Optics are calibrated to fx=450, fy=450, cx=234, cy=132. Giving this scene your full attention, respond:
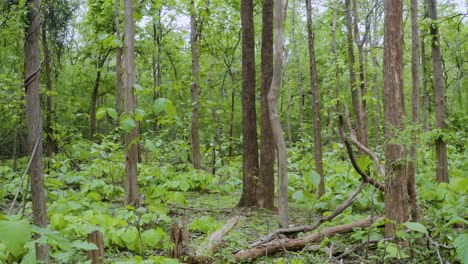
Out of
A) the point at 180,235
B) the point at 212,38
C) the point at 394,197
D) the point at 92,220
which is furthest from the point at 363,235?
the point at 212,38

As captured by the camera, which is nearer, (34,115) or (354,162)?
(34,115)

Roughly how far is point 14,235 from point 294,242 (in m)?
4.20

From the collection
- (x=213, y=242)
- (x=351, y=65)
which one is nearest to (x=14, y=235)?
(x=213, y=242)

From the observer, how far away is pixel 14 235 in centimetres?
218

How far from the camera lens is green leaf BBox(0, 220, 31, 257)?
213 cm

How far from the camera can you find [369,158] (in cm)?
618

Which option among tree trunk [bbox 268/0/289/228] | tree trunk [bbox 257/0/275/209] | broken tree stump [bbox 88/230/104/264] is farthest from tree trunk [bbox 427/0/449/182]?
broken tree stump [bbox 88/230/104/264]

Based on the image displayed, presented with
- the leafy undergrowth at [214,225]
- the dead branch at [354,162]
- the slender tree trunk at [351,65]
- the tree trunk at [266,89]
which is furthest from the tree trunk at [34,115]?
the slender tree trunk at [351,65]

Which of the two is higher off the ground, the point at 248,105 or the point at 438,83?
the point at 438,83

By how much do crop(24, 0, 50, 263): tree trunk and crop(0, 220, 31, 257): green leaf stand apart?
963mm

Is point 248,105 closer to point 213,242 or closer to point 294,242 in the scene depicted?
point 294,242

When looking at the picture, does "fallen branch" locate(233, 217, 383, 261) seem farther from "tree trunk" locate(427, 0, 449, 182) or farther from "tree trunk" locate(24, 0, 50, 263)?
"tree trunk" locate(427, 0, 449, 182)

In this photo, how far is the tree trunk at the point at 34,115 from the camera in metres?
3.13

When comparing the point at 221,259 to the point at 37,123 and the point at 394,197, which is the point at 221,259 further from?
the point at 37,123
